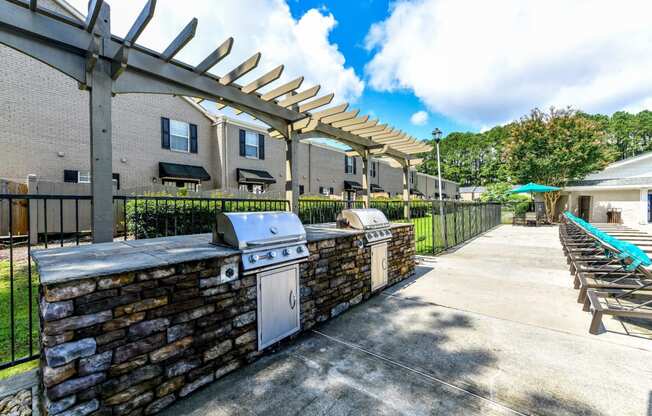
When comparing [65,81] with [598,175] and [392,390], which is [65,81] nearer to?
[392,390]

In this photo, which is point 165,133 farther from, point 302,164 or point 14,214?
point 302,164

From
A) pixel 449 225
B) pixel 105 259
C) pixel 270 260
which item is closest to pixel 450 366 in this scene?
pixel 270 260

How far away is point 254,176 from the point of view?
48.7ft

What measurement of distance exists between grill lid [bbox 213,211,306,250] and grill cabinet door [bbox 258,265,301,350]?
32 cm

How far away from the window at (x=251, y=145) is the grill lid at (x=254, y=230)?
1335 cm

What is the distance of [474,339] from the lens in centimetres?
296

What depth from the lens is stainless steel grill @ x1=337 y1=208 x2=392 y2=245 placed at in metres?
4.23

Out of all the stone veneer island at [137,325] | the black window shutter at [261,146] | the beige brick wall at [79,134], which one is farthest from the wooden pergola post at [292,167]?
the black window shutter at [261,146]

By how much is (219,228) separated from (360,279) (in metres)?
2.19

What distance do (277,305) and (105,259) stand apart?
150 centimetres

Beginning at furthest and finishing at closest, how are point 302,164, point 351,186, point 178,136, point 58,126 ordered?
point 351,186 < point 302,164 < point 178,136 < point 58,126

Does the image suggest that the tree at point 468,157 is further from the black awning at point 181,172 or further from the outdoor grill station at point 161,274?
the outdoor grill station at point 161,274

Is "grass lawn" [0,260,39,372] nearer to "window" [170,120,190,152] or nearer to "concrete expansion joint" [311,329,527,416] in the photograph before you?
"concrete expansion joint" [311,329,527,416]

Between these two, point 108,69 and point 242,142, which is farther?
point 242,142
